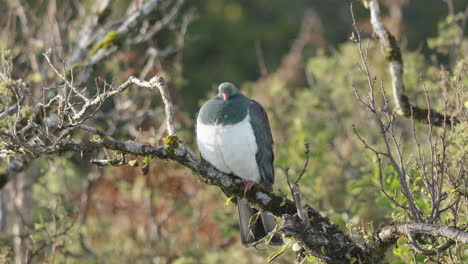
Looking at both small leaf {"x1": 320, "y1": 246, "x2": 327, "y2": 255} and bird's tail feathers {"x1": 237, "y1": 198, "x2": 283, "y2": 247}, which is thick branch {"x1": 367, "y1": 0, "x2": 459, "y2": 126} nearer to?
bird's tail feathers {"x1": 237, "y1": 198, "x2": 283, "y2": 247}

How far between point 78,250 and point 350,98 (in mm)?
5436

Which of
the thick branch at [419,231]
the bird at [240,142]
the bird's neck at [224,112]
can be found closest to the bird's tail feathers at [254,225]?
the bird at [240,142]

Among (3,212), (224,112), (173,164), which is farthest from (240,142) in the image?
(3,212)

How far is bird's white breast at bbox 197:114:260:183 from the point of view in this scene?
5.58m

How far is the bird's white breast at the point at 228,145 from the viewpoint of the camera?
5582 mm

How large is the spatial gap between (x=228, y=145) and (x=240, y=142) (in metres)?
0.14

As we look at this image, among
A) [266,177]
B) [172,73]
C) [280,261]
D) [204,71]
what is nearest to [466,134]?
[266,177]

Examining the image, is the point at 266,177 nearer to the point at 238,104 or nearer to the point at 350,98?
the point at 238,104

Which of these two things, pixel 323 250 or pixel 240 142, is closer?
pixel 323 250

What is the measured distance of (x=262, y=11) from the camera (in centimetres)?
3125

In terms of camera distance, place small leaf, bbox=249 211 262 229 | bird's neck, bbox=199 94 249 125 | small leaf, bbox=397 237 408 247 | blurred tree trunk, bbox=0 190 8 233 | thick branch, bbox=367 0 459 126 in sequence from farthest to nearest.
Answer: blurred tree trunk, bbox=0 190 8 233, thick branch, bbox=367 0 459 126, bird's neck, bbox=199 94 249 125, small leaf, bbox=249 211 262 229, small leaf, bbox=397 237 408 247

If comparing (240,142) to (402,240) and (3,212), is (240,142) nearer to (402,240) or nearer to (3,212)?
Answer: (402,240)

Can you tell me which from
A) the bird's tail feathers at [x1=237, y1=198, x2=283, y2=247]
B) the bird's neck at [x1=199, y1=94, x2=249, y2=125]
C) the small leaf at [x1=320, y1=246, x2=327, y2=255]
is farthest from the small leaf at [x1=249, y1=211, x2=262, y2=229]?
the bird's neck at [x1=199, y1=94, x2=249, y2=125]

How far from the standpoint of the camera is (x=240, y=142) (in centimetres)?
568
